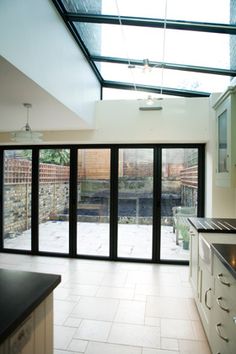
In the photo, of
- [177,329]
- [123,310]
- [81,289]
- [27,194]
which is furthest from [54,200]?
[177,329]

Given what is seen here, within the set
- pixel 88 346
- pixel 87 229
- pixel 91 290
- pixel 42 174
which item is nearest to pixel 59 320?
pixel 88 346

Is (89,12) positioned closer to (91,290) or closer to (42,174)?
(42,174)

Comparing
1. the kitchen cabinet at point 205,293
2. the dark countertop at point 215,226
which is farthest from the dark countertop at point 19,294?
the dark countertop at point 215,226

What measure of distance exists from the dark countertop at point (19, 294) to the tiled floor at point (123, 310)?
1.22m

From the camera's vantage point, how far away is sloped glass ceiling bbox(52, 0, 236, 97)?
236cm

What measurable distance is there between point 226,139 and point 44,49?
2.07m

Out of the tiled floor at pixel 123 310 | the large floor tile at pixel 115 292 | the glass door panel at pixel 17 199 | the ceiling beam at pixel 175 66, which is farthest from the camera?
the glass door panel at pixel 17 199

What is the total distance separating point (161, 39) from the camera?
2771mm

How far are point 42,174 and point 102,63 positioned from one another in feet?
7.52

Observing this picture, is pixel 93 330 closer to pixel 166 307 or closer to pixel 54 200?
pixel 166 307

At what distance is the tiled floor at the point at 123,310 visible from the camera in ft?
7.16

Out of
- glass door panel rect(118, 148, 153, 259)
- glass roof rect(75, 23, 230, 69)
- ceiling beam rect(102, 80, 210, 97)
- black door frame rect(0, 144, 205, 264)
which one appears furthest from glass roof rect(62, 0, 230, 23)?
glass door panel rect(118, 148, 153, 259)

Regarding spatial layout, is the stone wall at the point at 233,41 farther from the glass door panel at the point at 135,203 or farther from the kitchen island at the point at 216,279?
the kitchen island at the point at 216,279

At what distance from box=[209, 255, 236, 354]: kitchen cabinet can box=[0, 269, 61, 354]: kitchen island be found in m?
1.02
